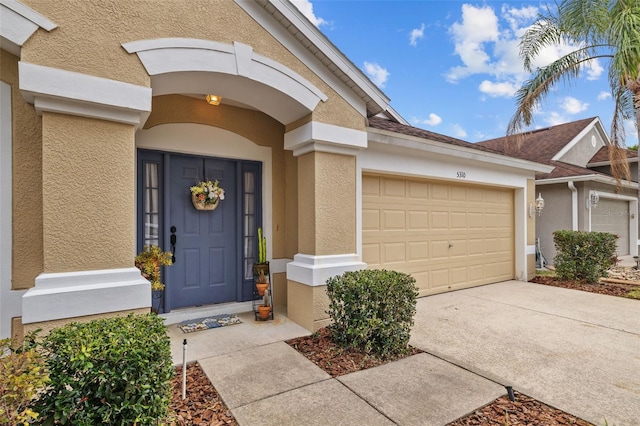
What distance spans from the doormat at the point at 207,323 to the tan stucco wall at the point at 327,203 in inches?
63.9

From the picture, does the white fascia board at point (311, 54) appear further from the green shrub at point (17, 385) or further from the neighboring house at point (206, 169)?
the green shrub at point (17, 385)

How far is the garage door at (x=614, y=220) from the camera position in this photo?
39.8 feet

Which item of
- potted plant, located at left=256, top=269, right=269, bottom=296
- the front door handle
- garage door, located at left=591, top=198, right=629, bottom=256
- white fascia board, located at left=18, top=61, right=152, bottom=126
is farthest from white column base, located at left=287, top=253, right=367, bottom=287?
garage door, located at left=591, top=198, right=629, bottom=256

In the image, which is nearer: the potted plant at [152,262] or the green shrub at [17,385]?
the green shrub at [17,385]

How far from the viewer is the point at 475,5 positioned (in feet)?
33.4

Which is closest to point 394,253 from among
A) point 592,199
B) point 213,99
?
point 213,99

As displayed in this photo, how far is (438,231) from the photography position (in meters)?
7.20

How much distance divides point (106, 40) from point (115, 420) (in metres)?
3.44

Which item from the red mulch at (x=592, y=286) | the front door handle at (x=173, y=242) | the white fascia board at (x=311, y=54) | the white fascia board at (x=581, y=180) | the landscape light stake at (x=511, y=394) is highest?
the white fascia board at (x=311, y=54)

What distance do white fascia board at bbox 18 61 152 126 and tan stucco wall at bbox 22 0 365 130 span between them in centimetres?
8

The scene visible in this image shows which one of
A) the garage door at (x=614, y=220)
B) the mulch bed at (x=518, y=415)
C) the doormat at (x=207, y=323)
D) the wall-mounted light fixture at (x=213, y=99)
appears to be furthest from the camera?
the garage door at (x=614, y=220)

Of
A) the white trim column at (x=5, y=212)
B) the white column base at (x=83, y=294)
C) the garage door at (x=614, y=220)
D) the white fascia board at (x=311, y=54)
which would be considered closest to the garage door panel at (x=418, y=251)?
the white fascia board at (x=311, y=54)

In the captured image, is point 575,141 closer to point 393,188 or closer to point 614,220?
point 614,220

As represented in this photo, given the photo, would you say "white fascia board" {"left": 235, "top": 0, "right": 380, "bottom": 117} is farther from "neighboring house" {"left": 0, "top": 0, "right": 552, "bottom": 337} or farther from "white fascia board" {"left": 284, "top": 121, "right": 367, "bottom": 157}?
"white fascia board" {"left": 284, "top": 121, "right": 367, "bottom": 157}
